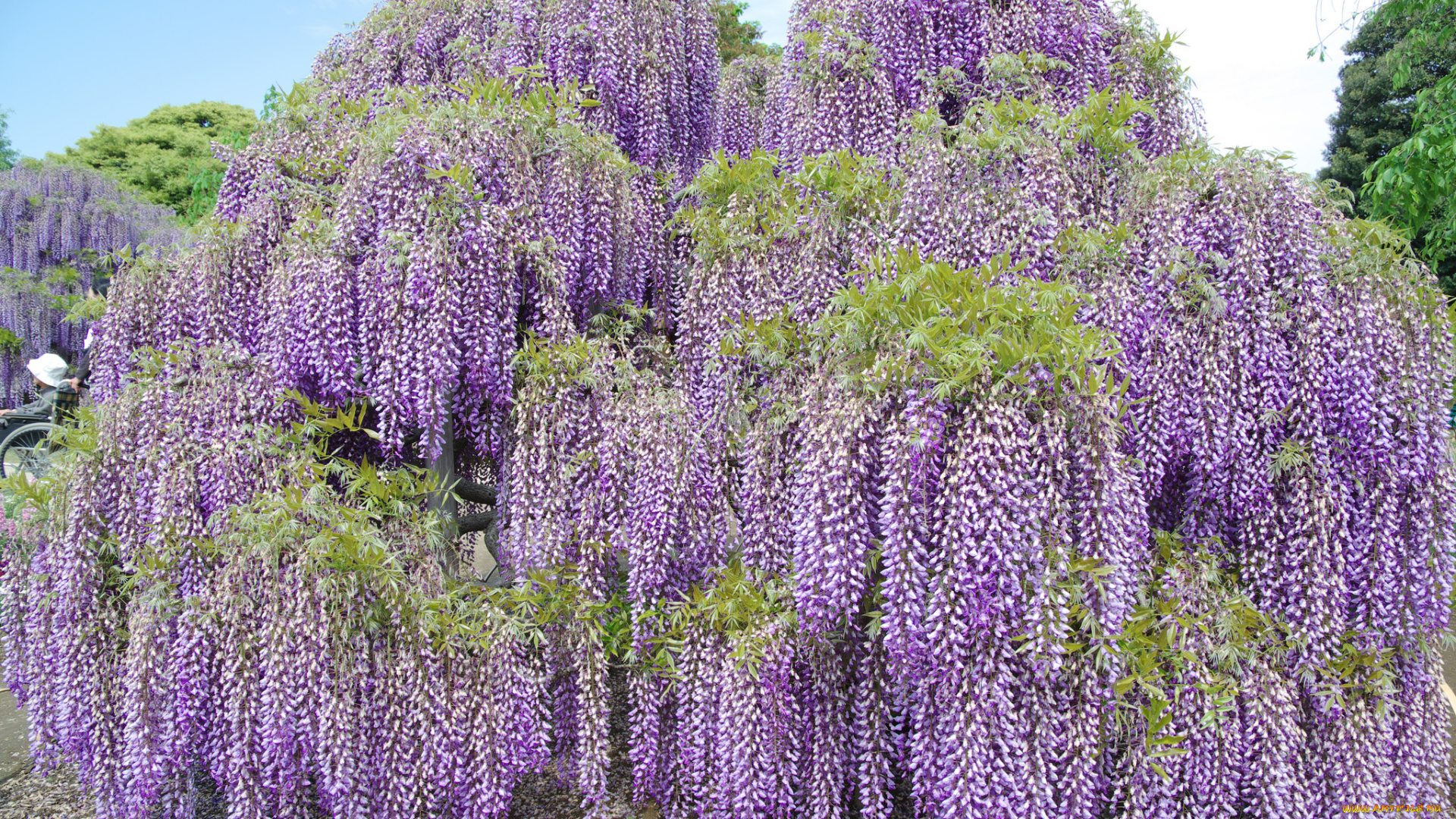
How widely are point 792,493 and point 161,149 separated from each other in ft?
102

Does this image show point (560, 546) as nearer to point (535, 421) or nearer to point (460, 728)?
point (535, 421)

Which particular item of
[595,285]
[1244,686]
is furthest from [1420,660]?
→ [595,285]

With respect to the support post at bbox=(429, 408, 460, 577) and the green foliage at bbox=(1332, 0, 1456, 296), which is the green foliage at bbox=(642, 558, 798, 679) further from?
the green foliage at bbox=(1332, 0, 1456, 296)

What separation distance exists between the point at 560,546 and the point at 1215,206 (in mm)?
4413

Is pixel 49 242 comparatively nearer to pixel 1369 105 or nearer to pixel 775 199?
pixel 775 199

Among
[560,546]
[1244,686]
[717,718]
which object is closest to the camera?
[1244,686]

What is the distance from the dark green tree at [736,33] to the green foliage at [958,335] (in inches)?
632

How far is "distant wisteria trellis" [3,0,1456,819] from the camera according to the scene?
11.9 ft

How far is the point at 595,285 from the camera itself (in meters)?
5.62

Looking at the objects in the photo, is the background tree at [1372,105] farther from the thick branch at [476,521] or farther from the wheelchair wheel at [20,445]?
the wheelchair wheel at [20,445]

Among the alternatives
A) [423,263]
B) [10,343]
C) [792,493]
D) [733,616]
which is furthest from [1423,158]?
[10,343]

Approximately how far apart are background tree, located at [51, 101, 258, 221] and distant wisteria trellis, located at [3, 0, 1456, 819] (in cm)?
2275

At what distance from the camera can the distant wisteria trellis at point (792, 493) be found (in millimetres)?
3613

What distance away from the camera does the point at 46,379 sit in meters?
12.0
